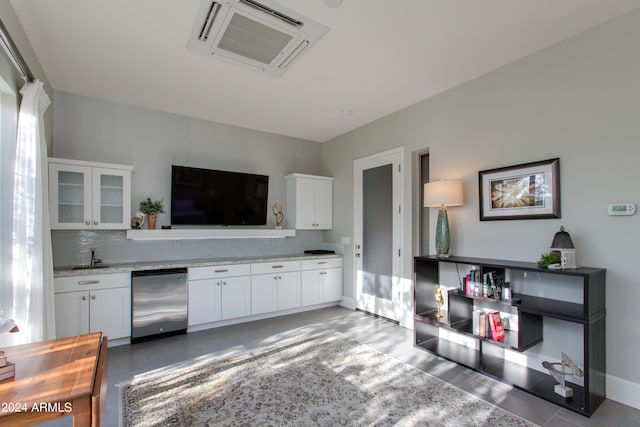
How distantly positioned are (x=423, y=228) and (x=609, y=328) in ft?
6.65

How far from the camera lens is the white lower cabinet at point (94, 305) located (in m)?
3.06

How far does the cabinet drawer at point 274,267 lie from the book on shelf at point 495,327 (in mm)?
2588

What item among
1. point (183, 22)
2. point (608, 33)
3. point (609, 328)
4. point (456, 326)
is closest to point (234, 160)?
point (183, 22)

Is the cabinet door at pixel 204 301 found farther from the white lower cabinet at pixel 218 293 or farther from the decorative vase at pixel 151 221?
the decorative vase at pixel 151 221

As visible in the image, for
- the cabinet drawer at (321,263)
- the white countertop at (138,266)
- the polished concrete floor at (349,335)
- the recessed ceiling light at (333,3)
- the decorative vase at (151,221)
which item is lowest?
the polished concrete floor at (349,335)

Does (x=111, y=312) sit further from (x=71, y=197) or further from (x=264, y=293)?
(x=264, y=293)

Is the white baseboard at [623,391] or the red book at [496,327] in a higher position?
the red book at [496,327]

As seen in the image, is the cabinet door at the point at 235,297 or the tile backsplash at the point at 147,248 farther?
the cabinet door at the point at 235,297

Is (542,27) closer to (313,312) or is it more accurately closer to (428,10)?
(428,10)

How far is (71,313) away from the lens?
10.1ft

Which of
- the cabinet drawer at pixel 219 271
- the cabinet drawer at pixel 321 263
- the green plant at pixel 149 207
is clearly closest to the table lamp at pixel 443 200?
the cabinet drawer at pixel 321 263

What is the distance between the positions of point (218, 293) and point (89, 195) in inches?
72.0

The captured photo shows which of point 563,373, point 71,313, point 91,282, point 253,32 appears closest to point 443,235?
point 563,373

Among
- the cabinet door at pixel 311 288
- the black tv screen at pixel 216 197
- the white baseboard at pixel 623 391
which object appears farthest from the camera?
the cabinet door at pixel 311 288
